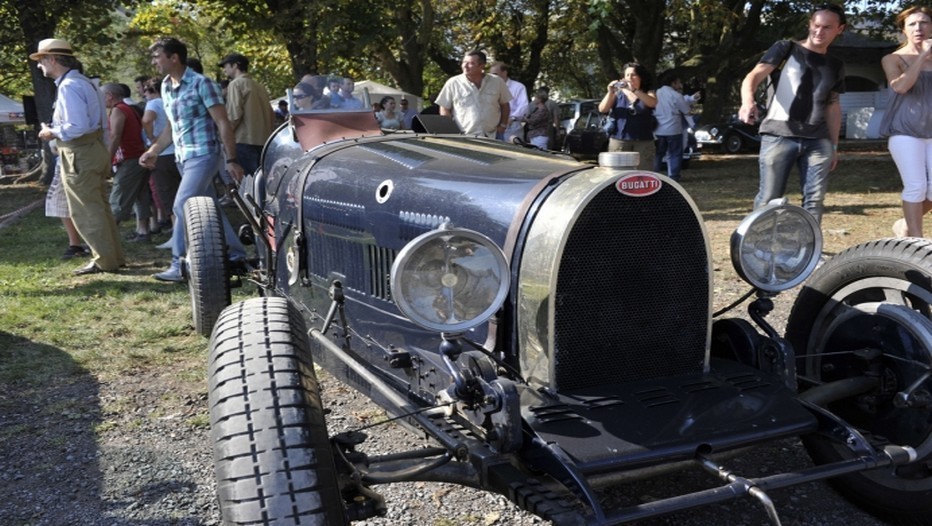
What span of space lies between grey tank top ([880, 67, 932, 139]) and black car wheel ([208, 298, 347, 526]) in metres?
4.54

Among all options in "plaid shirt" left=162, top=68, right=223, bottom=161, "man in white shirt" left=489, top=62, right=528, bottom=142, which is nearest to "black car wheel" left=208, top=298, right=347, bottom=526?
"plaid shirt" left=162, top=68, right=223, bottom=161

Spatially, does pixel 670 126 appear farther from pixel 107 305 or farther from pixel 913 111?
pixel 107 305

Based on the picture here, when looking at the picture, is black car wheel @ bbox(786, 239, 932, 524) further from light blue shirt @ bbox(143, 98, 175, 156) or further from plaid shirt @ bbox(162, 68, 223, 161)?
light blue shirt @ bbox(143, 98, 175, 156)

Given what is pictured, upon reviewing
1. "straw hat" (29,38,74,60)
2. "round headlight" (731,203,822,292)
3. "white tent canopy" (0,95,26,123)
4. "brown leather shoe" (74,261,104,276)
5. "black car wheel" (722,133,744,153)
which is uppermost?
"straw hat" (29,38,74,60)

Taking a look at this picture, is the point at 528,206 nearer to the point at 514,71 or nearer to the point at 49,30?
the point at 49,30

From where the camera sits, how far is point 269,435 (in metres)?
2.14

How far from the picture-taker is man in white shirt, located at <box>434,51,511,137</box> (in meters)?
6.70

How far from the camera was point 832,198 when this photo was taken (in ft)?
36.7

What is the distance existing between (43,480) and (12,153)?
21948 mm

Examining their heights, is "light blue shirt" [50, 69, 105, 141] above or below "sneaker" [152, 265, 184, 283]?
above

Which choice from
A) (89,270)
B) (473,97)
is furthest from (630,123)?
(89,270)

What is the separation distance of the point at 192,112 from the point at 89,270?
6.24 feet

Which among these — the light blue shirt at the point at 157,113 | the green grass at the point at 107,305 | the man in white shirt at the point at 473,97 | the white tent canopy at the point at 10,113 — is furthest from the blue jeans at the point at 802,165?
the white tent canopy at the point at 10,113

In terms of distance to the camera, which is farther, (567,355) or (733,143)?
(733,143)
